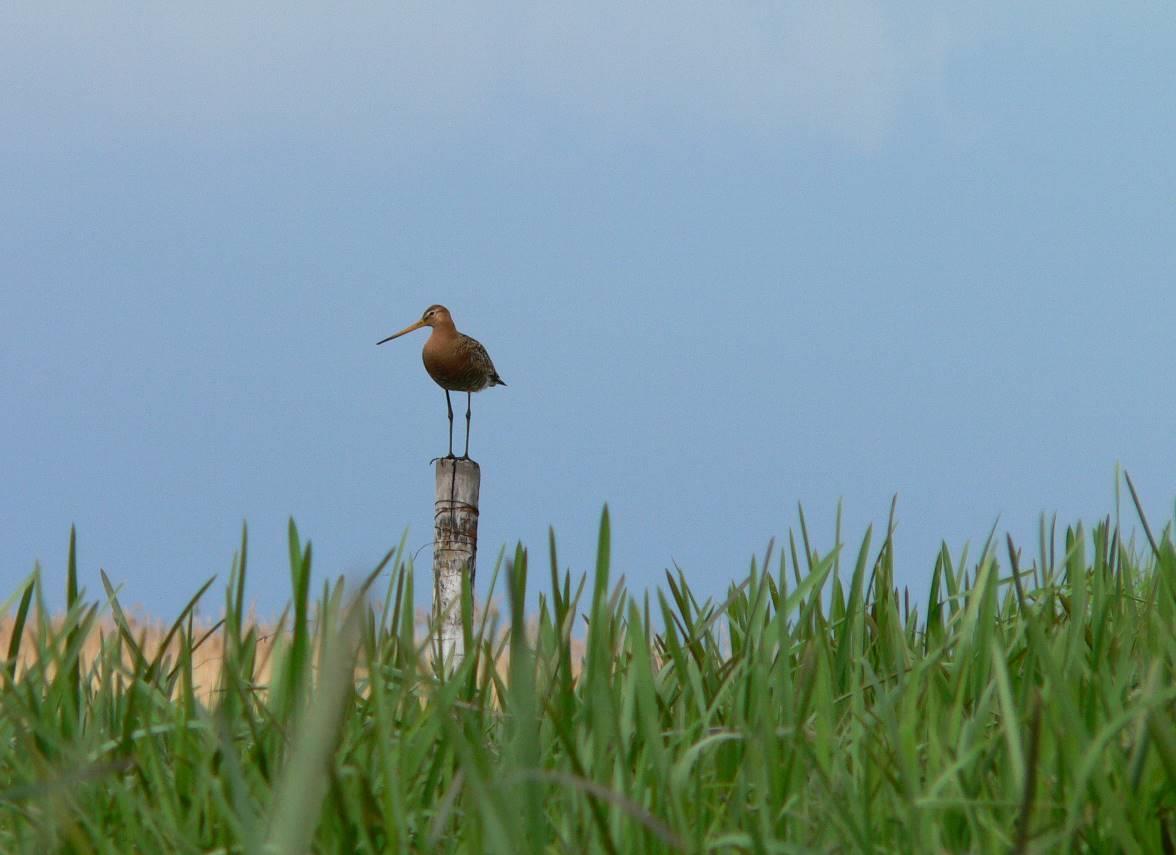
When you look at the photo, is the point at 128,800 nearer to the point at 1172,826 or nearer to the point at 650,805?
the point at 650,805

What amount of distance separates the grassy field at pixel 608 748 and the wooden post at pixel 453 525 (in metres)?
5.66

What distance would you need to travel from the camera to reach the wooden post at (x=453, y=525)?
8.38m

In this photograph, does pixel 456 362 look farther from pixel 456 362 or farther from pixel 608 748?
pixel 608 748

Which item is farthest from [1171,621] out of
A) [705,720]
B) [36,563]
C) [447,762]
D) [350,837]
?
[36,563]

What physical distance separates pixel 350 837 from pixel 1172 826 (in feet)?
3.69

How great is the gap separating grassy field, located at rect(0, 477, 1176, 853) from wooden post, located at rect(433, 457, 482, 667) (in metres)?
5.66

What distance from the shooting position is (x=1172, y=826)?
1770 millimetres

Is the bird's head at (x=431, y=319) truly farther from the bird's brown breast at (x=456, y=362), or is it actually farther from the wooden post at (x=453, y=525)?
the wooden post at (x=453, y=525)

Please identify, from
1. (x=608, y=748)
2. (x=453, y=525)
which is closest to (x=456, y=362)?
(x=453, y=525)

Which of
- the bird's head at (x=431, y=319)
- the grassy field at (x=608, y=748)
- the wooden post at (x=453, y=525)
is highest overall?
the bird's head at (x=431, y=319)

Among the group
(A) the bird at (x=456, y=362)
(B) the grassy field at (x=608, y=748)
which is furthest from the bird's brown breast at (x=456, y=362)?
(B) the grassy field at (x=608, y=748)

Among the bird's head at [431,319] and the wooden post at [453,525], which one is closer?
the wooden post at [453,525]

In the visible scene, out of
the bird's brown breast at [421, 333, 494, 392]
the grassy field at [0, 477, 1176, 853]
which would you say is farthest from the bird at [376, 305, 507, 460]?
the grassy field at [0, 477, 1176, 853]

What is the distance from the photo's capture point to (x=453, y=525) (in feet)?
27.8
